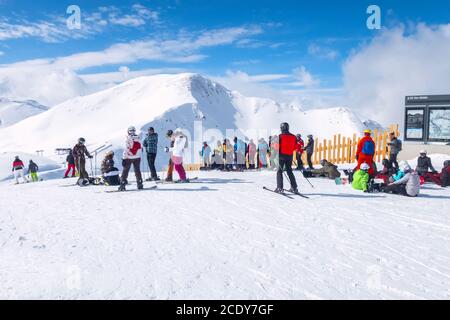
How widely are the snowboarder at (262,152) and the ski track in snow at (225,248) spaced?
772 centimetres

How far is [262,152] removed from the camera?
16.6 m

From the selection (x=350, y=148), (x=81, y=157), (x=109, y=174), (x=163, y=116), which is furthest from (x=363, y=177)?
(x=163, y=116)

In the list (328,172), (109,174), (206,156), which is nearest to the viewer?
(109,174)

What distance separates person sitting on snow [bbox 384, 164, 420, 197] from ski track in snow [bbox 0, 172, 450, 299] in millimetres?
418

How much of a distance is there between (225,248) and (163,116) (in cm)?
7830

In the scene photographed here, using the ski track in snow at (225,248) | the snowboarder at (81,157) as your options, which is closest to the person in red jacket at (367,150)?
Answer: the ski track in snow at (225,248)

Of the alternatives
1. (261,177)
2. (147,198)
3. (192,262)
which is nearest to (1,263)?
(192,262)

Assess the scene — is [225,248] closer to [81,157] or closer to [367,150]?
[367,150]

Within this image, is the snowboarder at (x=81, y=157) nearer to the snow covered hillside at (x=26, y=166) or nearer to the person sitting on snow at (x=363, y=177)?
the person sitting on snow at (x=363, y=177)

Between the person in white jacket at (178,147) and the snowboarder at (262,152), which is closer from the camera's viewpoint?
the person in white jacket at (178,147)

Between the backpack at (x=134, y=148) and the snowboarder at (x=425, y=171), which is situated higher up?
the backpack at (x=134, y=148)

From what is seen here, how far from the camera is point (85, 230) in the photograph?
20.2 ft

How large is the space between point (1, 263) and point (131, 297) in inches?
85.1

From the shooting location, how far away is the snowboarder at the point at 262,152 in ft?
54.2
